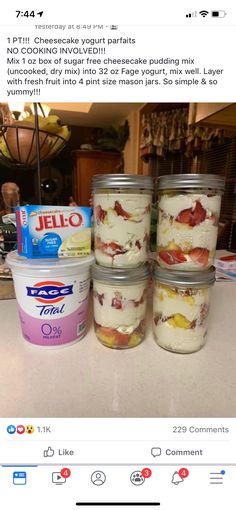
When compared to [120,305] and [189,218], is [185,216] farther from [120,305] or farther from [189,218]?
[120,305]

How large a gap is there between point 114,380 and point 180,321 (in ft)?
0.42

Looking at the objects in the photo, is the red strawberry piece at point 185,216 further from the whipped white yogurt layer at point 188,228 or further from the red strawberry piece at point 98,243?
the red strawberry piece at point 98,243

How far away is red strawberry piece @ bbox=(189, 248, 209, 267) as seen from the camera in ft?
1.22

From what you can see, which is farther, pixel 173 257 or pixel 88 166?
pixel 88 166

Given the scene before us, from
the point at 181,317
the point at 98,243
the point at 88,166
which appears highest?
the point at 88,166

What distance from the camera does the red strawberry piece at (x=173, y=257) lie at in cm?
38

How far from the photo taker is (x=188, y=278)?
380 millimetres
